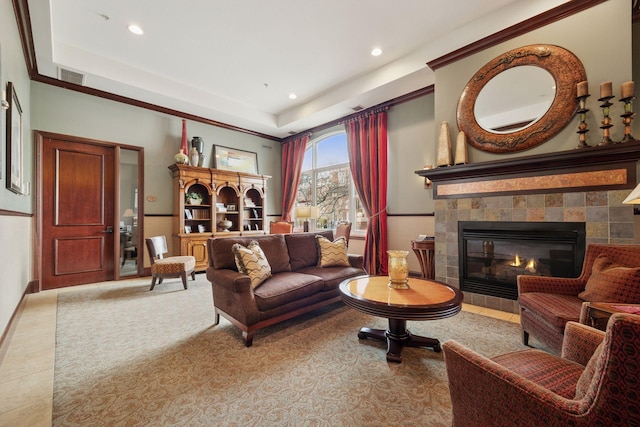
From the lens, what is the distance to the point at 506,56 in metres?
3.18

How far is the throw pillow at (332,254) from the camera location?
11.1 feet

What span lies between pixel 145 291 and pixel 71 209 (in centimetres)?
189

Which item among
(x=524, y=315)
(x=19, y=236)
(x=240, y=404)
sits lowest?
(x=240, y=404)

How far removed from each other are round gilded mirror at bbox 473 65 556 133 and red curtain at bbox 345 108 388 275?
1825 mm

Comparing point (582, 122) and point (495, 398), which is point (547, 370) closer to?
point (495, 398)

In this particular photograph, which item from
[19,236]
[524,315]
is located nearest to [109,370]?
[19,236]

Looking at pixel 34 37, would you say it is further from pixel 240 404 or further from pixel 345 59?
pixel 240 404

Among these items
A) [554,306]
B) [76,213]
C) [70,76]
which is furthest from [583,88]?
[76,213]

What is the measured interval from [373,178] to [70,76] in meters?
4.97

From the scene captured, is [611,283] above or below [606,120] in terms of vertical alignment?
below

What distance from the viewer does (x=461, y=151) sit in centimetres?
341

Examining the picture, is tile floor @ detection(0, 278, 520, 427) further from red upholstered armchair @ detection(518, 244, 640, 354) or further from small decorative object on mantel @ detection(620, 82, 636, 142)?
small decorative object on mantel @ detection(620, 82, 636, 142)

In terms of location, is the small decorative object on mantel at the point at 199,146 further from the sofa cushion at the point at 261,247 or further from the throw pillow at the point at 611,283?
the throw pillow at the point at 611,283

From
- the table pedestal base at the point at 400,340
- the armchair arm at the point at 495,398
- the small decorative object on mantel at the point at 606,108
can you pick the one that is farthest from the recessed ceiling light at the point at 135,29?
the small decorative object on mantel at the point at 606,108
